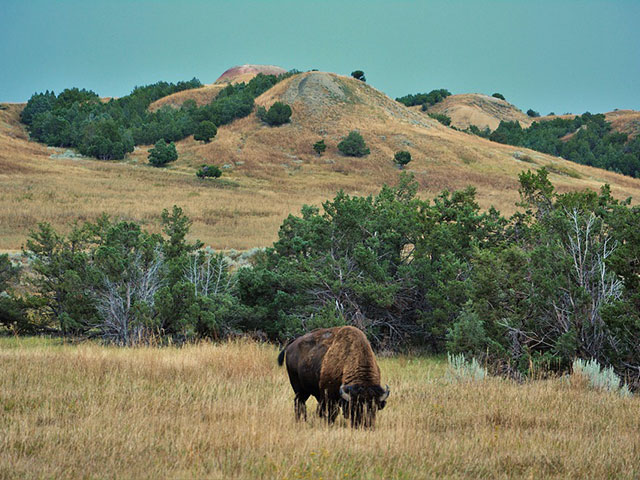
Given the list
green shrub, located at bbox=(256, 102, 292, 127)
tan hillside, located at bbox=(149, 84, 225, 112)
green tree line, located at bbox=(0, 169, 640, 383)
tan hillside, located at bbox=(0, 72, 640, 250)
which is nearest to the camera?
green tree line, located at bbox=(0, 169, 640, 383)

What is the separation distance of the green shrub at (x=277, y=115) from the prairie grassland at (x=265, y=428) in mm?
82002

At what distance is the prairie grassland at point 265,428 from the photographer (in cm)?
491

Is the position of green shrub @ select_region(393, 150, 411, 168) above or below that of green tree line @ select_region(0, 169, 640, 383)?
above

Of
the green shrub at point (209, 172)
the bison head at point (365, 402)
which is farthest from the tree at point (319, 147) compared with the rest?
the bison head at point (365, 402)

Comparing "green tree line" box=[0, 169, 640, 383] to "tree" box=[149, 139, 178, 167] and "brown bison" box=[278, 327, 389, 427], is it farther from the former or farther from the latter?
"tree" box=[149, 139, 178, 167]

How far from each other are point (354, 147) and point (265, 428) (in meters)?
74.8

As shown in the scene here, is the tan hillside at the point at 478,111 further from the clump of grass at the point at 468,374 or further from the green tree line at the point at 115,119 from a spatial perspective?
the clump of grass at the point at 468,374

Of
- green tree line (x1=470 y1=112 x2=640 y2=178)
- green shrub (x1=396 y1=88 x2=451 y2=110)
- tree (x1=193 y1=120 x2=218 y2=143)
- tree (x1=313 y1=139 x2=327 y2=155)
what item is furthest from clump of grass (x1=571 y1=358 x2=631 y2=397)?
green shrub (x1=396 y1=88 x2=451 y2=110)

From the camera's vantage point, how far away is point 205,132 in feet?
270

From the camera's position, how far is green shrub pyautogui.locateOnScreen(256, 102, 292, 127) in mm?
88812

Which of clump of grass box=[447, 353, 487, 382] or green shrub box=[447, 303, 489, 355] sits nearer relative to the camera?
clump of grass box=[447, 353, 487, 382]

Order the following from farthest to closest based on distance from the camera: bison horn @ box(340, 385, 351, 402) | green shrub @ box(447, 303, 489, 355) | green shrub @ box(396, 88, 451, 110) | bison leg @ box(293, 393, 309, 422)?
green shrub @ box(396, 88, 451, 110) → green shrub @ box(447, 303, 489, 355) → bison leg @ box(293, 393, 309, 422) → bison horn @ box(340, 385, 351, 402)

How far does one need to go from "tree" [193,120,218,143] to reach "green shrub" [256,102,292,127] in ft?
32.7

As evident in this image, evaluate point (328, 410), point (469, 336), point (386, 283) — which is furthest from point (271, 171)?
point (328, 410)
